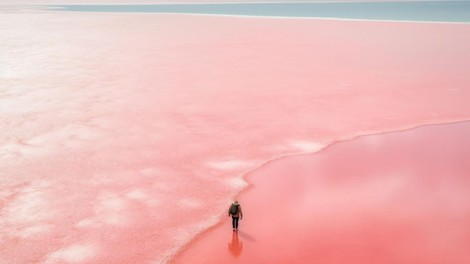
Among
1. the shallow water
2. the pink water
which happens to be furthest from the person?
the shallow water

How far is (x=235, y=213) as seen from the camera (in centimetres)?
1069

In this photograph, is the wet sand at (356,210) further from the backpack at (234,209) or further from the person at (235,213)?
the backpack at (234,209)

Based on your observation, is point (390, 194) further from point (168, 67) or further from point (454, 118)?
point (168, 67)

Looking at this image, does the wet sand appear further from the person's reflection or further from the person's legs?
the person's legs

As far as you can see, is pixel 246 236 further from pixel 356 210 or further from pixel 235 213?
pixel 356 210

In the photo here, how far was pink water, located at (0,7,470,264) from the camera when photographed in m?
11.4

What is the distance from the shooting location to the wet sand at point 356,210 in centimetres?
1012

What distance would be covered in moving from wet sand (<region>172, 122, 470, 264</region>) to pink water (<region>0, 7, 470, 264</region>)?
0.93 meters

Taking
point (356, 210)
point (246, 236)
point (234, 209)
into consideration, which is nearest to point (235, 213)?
point (234, 209)

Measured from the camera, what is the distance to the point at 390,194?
42.2ft

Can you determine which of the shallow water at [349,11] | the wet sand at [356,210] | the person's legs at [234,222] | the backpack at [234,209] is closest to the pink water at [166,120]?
the person's legs at [234,222]

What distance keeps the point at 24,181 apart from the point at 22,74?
62.7ft

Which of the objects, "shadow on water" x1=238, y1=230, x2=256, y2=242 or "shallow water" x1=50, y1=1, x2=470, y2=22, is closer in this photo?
"shadow on water" x1=238, y1=230, x2=256, y2=242

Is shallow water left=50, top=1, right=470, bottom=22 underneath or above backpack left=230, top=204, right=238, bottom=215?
above
